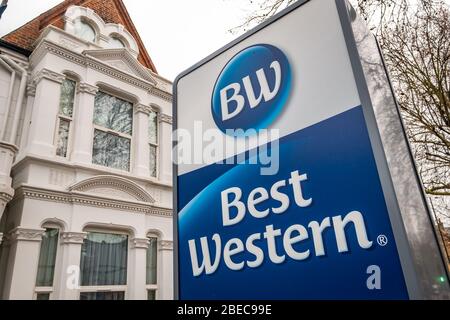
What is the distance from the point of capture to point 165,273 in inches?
287

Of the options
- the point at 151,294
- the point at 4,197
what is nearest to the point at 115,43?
the point at 4,197

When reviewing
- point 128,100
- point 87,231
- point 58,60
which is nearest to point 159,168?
point 128,100

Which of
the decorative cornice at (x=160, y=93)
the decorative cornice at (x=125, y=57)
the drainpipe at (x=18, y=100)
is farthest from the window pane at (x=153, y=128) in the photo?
the drainpipe at (x=18, y=100)

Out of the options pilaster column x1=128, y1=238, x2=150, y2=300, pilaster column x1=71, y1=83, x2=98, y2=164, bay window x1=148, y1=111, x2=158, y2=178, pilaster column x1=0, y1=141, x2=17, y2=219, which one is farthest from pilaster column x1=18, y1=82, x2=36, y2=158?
pilaster column x1=128, y1=238, x2=150, y2=300

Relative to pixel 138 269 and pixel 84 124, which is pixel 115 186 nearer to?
pixel 84 124

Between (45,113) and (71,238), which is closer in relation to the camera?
(71,238)

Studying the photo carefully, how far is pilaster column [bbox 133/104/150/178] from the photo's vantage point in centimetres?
768

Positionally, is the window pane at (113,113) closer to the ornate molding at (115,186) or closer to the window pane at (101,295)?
the ornate molding at (115,186)

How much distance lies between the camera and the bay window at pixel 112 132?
726cm

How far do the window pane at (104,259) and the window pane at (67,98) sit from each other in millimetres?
2758

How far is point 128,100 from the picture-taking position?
8188 millimetres

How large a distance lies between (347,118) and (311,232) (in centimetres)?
30

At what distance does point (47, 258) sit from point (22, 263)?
47 cm
